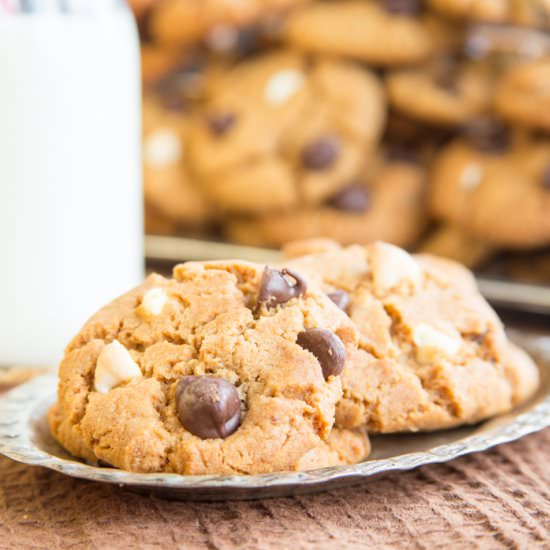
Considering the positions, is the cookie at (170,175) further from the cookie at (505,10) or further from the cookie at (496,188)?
the cookie at (505,10)

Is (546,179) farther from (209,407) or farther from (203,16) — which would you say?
(209,407)

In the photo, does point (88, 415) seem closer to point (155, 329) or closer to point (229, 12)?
point (155, 329)

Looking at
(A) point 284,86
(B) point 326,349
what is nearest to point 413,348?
(B) point 326,349

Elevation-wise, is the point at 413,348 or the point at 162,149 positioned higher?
the point at 162,149

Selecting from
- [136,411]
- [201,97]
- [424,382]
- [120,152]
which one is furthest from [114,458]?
[201,97]

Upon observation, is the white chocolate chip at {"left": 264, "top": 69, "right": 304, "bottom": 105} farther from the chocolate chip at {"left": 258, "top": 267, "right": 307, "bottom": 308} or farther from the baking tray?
the chocolate chip at {"left": 258, "top": 267, "right": 307, "bottom": 308}

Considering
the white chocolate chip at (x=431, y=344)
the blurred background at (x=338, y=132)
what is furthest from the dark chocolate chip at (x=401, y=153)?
the white chocolate chip at (x=431, y=344)
